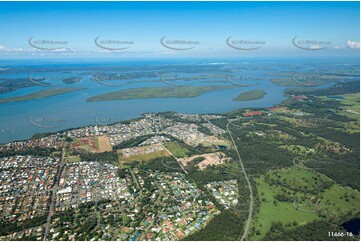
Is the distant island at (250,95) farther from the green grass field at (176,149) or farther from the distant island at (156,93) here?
the green grass field at (176,149)

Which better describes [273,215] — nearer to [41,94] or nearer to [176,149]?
[176,149]

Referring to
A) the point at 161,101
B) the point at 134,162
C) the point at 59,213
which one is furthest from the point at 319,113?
the point at 59,213

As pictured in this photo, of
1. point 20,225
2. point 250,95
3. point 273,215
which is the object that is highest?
point 250,95

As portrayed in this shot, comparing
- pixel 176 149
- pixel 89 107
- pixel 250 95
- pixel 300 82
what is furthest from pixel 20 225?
pixel 300 82

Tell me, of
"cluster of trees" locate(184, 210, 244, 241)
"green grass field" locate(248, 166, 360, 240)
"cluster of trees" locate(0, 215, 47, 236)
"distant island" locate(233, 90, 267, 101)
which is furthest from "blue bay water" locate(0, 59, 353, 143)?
"cluster of trees" locate(184, 210, 244, 241)

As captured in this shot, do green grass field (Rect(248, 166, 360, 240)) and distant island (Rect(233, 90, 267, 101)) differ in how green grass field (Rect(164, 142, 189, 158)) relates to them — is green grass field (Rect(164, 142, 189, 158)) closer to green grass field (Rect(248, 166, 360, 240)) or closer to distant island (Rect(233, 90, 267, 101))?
green grass field (Rect(248, 166, 360, 240))

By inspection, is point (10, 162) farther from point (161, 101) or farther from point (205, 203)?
point (161, 101)

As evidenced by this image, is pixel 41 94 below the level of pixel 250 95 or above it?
above
